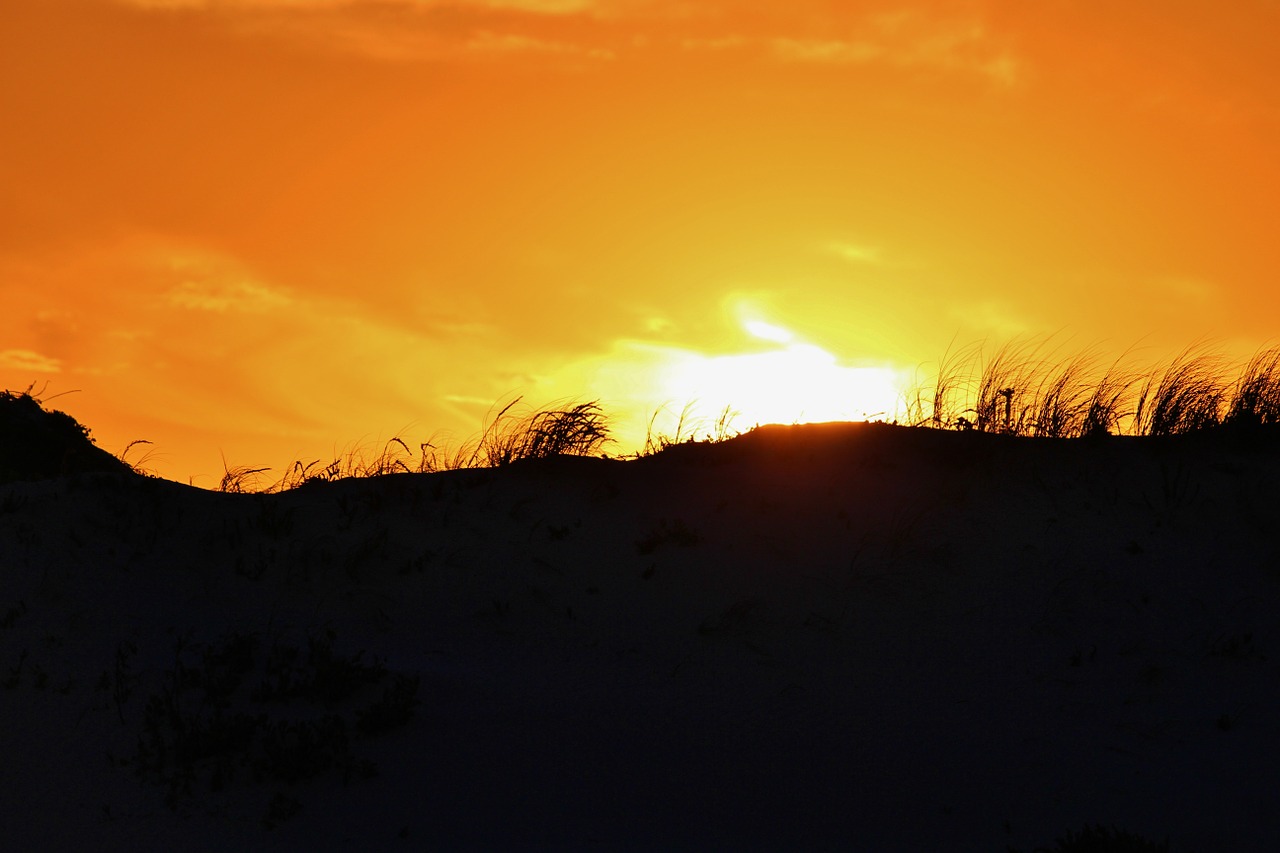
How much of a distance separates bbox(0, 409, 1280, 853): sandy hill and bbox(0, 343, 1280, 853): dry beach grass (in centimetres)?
3

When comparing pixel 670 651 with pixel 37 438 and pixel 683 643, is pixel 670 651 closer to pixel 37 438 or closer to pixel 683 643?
pixel 683 643

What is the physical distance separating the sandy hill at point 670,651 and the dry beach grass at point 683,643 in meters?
0.03

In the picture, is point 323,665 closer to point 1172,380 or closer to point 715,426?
point 715,426

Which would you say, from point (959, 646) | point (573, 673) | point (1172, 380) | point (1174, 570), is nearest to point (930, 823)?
point (959, 646)

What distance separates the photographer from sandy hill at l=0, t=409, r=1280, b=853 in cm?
638

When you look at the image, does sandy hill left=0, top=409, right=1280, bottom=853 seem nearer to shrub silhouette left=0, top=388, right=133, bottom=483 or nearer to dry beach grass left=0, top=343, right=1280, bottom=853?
dry beach grass left=0, top=343, right=1280, bottom=853

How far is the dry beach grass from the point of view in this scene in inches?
251

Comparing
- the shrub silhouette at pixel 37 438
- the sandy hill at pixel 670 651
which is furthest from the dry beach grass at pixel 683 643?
the shrub silhouette at pixel 37 438

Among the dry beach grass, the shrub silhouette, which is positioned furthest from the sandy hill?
the shrub silhouette

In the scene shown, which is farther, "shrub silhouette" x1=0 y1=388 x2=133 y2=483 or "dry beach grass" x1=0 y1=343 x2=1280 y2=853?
"shrub silhouette" x1=0 y1=388 x2=133 y2=483

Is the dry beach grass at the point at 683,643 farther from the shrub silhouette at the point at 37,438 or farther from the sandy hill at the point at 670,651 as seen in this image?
the shrub silhouette at the point at 37,438

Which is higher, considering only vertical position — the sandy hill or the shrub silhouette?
the shrub silhouette

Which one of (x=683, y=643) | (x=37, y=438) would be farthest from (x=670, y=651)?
(x=37, y=438)

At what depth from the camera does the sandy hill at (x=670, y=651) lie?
20.9ft
